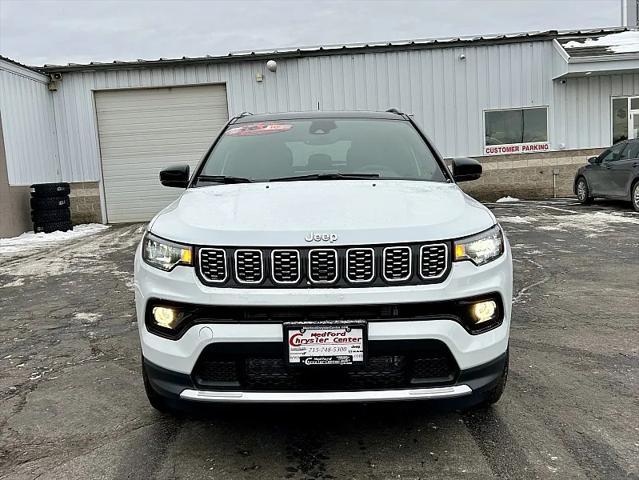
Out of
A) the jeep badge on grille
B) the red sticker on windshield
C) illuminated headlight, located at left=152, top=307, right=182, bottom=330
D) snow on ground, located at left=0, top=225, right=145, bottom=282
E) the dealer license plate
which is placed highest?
the red sticker on windshield

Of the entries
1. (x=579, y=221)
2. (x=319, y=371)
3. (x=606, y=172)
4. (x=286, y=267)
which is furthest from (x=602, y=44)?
(x=319, y=371)

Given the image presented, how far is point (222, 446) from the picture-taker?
9.64ft

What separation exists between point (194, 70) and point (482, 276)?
560 inches

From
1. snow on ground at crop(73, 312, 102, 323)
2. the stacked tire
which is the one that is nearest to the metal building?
the stacked tire

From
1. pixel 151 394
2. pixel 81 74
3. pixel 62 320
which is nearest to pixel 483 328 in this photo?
pixel 151 394

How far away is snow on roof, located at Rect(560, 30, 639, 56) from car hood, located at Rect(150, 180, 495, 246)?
47.0ft

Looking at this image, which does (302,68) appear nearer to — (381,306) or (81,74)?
(81,74)

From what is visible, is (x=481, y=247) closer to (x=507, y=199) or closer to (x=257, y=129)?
(x=257, y=129)

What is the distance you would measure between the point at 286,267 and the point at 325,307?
243mm

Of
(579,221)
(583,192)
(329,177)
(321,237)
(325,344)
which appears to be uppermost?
(329,177)

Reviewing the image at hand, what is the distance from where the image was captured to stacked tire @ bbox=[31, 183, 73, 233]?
12859mm

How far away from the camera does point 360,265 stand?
2.53 m

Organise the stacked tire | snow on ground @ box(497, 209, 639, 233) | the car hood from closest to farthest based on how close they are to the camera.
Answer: the car hood, snow on ground @ box(497, 209, 639, 233), the stacked tire

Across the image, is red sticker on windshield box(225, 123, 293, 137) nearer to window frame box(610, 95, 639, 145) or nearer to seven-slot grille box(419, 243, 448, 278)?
seven-slot grille box(419, 243, 448, 278)
